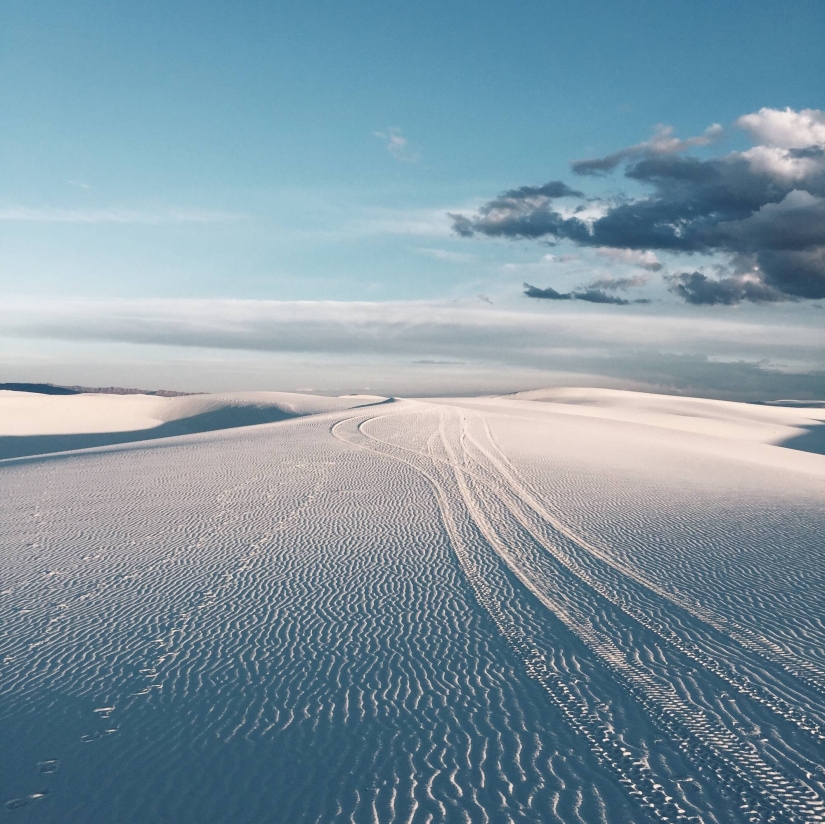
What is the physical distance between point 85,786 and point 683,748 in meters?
4.62

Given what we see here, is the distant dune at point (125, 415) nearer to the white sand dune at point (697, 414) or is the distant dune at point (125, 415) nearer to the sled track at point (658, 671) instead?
the white sand dune at point (697, 414)

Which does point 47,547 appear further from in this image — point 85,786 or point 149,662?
point 85,786

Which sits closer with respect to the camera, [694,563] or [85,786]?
[85,786]

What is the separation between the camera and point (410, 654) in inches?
301

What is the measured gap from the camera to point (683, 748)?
551 cm

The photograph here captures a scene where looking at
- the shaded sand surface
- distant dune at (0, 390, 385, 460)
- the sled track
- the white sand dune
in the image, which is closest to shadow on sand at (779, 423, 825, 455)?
the white sand dune

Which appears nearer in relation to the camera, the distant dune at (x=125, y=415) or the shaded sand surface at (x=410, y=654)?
the shaded sand surface at (x=410, y=654)

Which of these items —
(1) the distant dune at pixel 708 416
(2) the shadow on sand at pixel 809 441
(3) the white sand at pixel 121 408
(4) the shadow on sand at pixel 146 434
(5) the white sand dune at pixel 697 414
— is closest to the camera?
(2) the shadow on sand at pixel 809 441

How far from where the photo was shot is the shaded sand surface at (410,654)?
5.00m

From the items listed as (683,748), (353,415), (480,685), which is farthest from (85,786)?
(353,415)

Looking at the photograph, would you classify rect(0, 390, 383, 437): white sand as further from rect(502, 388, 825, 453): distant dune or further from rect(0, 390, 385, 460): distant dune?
rect(502, 388, 825, 453): distant dune

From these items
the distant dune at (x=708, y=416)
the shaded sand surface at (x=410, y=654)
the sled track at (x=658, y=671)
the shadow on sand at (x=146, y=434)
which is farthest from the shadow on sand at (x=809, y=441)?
the sled track at (x=658, y=671)

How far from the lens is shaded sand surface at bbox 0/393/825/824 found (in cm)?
500

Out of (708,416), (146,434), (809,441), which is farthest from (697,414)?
(146,434)
